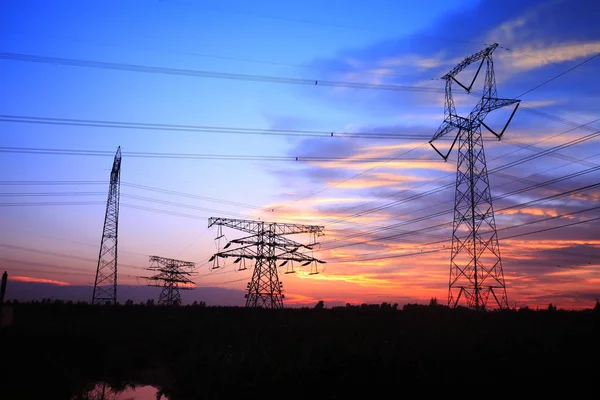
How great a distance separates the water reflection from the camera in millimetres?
22123

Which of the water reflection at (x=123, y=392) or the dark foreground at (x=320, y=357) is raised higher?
the dark foreground at (x=320, y=357)

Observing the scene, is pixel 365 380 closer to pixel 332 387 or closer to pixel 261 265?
pixel 332 387

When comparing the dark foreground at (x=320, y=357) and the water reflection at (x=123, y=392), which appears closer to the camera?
the dark foreground at (x=320, y=357)

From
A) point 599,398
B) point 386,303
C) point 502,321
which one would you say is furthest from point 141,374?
point 386,303

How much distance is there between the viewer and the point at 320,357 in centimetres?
1898

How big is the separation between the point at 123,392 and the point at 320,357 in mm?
11159

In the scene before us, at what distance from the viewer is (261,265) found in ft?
166

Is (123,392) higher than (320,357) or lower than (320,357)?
lower

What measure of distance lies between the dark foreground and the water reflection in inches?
23.2

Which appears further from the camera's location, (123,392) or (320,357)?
(123,392)

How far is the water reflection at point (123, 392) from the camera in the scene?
871 inches

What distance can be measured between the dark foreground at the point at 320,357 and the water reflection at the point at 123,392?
0.59 m

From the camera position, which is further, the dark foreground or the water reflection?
the water reflection

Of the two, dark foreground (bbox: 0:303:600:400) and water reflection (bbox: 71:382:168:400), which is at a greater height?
dark foreground (bbox: 0:303:600:400)
